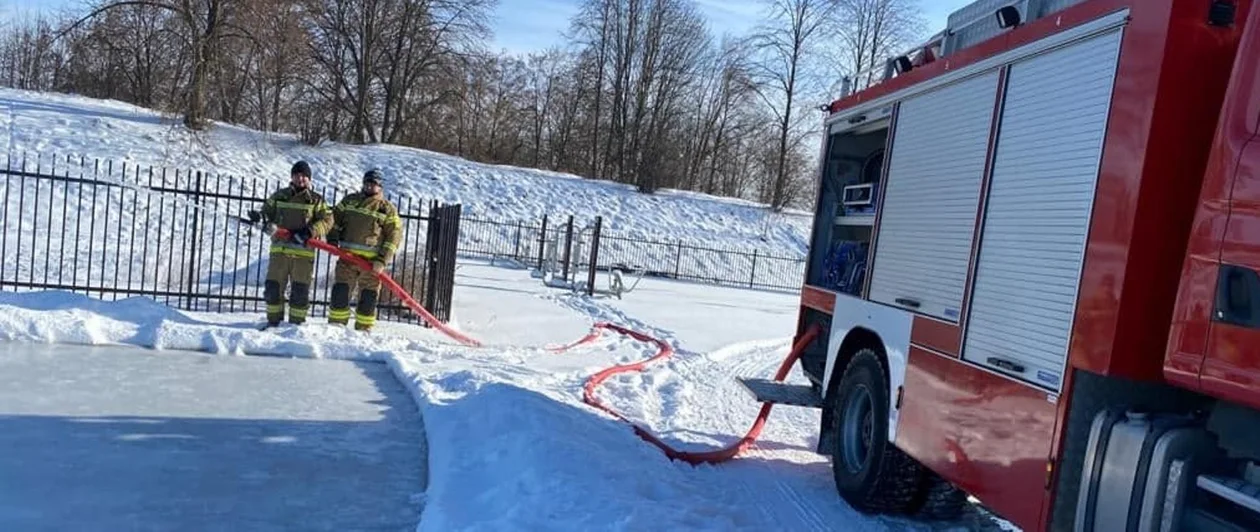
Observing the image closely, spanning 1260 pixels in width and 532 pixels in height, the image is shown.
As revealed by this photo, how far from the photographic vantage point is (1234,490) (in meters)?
2.85

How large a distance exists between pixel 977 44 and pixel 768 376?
655 centimetres

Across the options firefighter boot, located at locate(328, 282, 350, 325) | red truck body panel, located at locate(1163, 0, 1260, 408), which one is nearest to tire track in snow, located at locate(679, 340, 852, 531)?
red truck body panel, located at locate(1163, 0, 1260, 408)

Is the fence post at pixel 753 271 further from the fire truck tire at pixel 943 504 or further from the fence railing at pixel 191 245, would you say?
the fire truck tire at pixel 943 504

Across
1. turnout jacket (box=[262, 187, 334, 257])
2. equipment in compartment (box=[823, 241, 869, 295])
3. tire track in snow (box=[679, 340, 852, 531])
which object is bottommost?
tire track in snow (box=[679, 340, 852, 531])

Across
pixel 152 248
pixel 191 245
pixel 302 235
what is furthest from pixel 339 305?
pixel 152 248

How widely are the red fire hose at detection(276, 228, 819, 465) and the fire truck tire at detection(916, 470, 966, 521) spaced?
1.37m

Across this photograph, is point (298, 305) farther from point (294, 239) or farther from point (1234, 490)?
point (1234, 490)

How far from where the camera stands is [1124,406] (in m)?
3.36

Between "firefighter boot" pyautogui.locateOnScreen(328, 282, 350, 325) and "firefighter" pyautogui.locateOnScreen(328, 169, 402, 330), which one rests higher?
"firefighter" pyautogui.locateOnScreen(328, 169, 402, 330)

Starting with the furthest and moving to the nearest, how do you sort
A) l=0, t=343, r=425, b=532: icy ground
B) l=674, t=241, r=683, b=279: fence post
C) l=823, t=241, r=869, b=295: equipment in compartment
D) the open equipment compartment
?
l=674, t=241, r=683, b=279: fence post
the open equipment compartment
l=823, t=241, r=869, b=295: equipment in compartment
l=0, t=343, r=425, b=532: icy ground

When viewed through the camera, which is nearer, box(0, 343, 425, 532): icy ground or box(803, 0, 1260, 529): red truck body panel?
box(803, 0, 1260, 529): red truck body panel

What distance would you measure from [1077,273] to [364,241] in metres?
7.73

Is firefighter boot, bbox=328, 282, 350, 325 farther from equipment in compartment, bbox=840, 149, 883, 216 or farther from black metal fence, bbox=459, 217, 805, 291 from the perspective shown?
black metal fence, bbox=459, 217, 805, 291

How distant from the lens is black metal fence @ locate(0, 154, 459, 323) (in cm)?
1092
